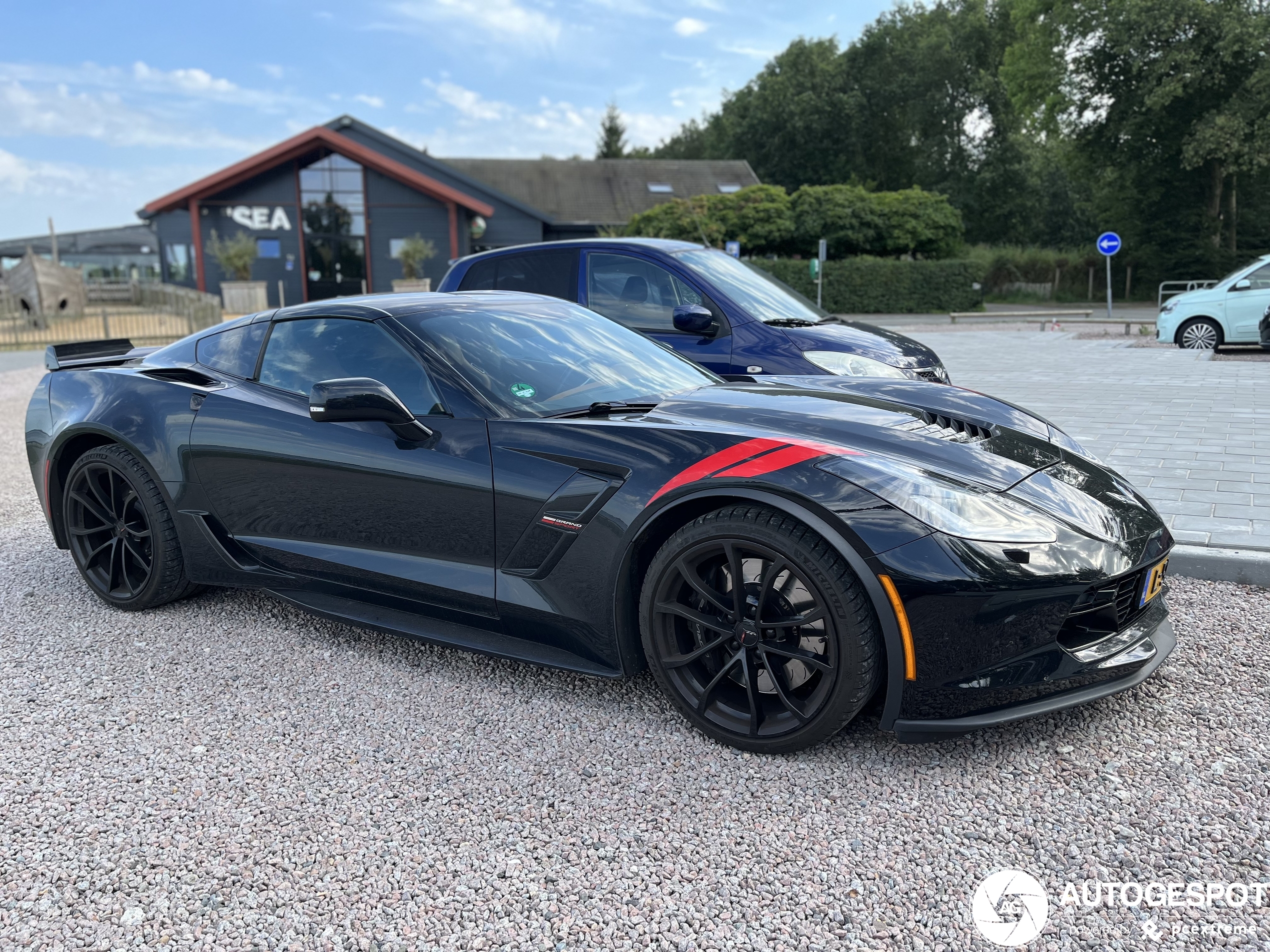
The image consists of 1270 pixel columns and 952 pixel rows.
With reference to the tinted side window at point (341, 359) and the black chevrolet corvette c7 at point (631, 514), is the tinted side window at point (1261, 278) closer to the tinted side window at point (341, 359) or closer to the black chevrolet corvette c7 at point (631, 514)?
the black chevrolet corvette c7 at point (631, 514)

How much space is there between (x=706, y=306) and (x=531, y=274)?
59.7 inches

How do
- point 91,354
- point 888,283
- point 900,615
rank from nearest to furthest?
point 900,615, point 91,354, point 888,283

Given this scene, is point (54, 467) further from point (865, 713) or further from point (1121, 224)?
point (1121, 224)

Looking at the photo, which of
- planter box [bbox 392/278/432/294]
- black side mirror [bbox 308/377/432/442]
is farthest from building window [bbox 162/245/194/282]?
black side mirror [bbox 308/377/432/442]

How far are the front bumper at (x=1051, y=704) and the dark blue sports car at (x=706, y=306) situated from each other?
3.34 m

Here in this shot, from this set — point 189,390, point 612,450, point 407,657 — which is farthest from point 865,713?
point 189,390

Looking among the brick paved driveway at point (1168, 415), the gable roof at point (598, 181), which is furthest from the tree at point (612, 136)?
the brick paved driveway at point (1168, 415)

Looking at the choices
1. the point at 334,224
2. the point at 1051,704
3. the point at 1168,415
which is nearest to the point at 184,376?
the point at 1051,704

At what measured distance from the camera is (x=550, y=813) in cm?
261

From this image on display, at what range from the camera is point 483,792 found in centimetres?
272

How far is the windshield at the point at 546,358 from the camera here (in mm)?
3375

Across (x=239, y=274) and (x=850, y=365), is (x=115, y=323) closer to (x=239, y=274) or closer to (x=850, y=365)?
(x=239, y=274)

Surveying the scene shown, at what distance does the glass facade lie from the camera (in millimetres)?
33469

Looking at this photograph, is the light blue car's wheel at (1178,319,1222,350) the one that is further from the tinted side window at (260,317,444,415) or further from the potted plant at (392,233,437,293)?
the potted plant at (392,233,437,293)
